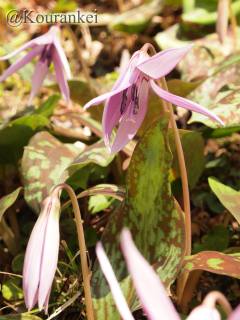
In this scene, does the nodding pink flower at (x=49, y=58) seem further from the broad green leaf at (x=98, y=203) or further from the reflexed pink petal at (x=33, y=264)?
the reflexed pink petal at (x=33, y=264)

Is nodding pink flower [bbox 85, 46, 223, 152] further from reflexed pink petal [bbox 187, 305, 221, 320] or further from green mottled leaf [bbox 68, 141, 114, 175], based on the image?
reflexed pink petal [bbox 187, 305, 221, 320]

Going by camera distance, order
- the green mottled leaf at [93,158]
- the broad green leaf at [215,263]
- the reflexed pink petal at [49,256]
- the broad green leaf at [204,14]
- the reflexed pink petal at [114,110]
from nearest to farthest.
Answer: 1. the reflexed pink petal at [49,256]
2. the broad green leaf at [215,263]
3. the reflexed pink petal at [114,110]
4. the green mottled leaf at [93,158]
5. the broad green leaf at [204,14]

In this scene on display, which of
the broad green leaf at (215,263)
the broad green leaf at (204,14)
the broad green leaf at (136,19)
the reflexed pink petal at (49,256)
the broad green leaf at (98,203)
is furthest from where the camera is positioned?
the broad green leaf at (136,19)

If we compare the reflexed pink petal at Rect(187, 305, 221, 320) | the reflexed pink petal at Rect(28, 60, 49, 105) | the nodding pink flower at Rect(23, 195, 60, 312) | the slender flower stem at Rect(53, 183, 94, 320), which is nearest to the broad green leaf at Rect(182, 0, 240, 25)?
the reflexed pink petal at Rect(28, 60, 49, 105)

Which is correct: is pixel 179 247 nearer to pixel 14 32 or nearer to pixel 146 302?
pixel 146 302

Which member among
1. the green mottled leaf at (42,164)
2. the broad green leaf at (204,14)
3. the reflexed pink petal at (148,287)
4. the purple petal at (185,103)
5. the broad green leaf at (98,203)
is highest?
the reflexed pink petal at (148,287)

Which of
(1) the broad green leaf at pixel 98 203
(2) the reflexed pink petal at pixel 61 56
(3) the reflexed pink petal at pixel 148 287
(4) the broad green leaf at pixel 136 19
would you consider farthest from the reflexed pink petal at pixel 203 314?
(4) the broad green leaf at pixel 136 19
